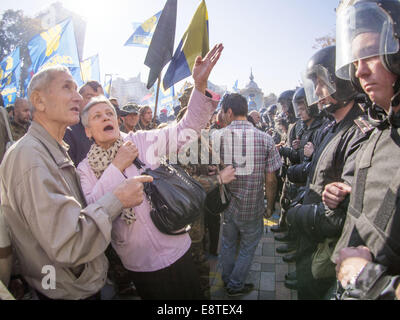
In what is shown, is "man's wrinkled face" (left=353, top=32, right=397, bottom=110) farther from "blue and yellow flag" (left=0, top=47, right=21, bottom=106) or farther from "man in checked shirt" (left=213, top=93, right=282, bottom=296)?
"blue and yellow flag" (left=0, top=47, right=21, bottom=106)

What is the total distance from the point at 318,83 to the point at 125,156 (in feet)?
6.12

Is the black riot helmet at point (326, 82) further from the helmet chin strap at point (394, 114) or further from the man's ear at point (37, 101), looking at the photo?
the man's ear at point (37, 101)

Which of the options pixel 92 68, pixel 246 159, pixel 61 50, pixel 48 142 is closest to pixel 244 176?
pixel 246 159

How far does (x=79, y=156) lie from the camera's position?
2562 mm

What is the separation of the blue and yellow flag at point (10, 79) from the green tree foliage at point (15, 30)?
27.9 m

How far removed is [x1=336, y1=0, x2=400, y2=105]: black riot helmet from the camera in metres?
1.17

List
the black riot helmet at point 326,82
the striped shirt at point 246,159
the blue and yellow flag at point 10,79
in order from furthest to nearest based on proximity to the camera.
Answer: the blue and yellow flag at point 10,79
the striped shirt at point 246,159
the black riot helmet at point 326,82

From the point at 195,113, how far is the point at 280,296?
2.57m

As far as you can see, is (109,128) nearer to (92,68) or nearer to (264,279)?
(264,279)


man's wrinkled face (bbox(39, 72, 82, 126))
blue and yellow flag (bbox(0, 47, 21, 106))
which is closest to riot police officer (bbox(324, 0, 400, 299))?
man's wrinkled face (bbox(39, 72, 82, 126))

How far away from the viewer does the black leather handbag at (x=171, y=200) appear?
64.3 inches

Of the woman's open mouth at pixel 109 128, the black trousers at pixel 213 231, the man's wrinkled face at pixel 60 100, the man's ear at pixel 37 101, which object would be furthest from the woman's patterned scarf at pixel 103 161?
the black trousers at pixel 213 231
